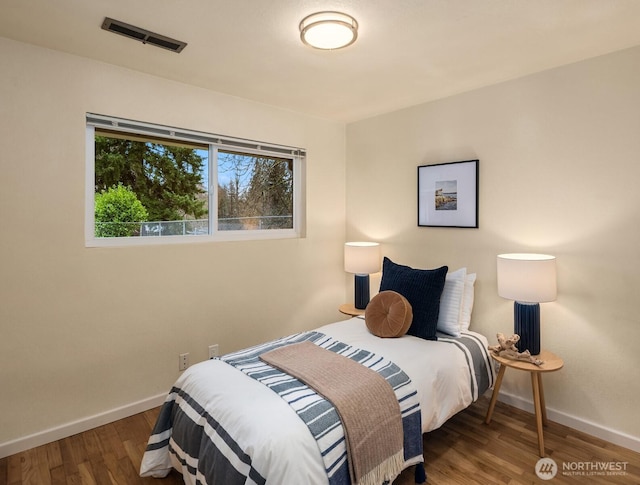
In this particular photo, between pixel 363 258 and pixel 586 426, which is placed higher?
pixel 363 258

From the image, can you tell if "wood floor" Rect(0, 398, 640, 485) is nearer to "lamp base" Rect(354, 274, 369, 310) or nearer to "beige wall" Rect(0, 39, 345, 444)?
"beige wall" Rect(0, 39, 345, 444)

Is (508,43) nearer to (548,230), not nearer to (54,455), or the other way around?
(548,230)

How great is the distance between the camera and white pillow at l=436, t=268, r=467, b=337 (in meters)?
2.59

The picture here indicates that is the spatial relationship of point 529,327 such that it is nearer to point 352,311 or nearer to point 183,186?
point 352,311

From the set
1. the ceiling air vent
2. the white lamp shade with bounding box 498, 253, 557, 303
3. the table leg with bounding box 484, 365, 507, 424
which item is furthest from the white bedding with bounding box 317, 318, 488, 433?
the ceiling air vent

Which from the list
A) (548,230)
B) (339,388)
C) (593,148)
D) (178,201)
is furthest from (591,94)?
(178,201)

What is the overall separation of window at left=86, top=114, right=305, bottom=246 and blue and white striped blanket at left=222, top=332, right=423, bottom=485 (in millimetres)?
1239

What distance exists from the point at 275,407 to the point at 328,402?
240mm

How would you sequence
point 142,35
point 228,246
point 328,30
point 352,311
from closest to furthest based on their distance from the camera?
point 328,30, point 142,35, point 228,246, point 352,311

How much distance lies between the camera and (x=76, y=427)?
237 centimetres

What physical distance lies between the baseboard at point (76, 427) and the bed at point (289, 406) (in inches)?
30.3

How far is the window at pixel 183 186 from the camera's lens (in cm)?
255

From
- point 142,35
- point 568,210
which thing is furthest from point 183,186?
point 568,210

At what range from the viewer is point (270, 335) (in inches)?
130
